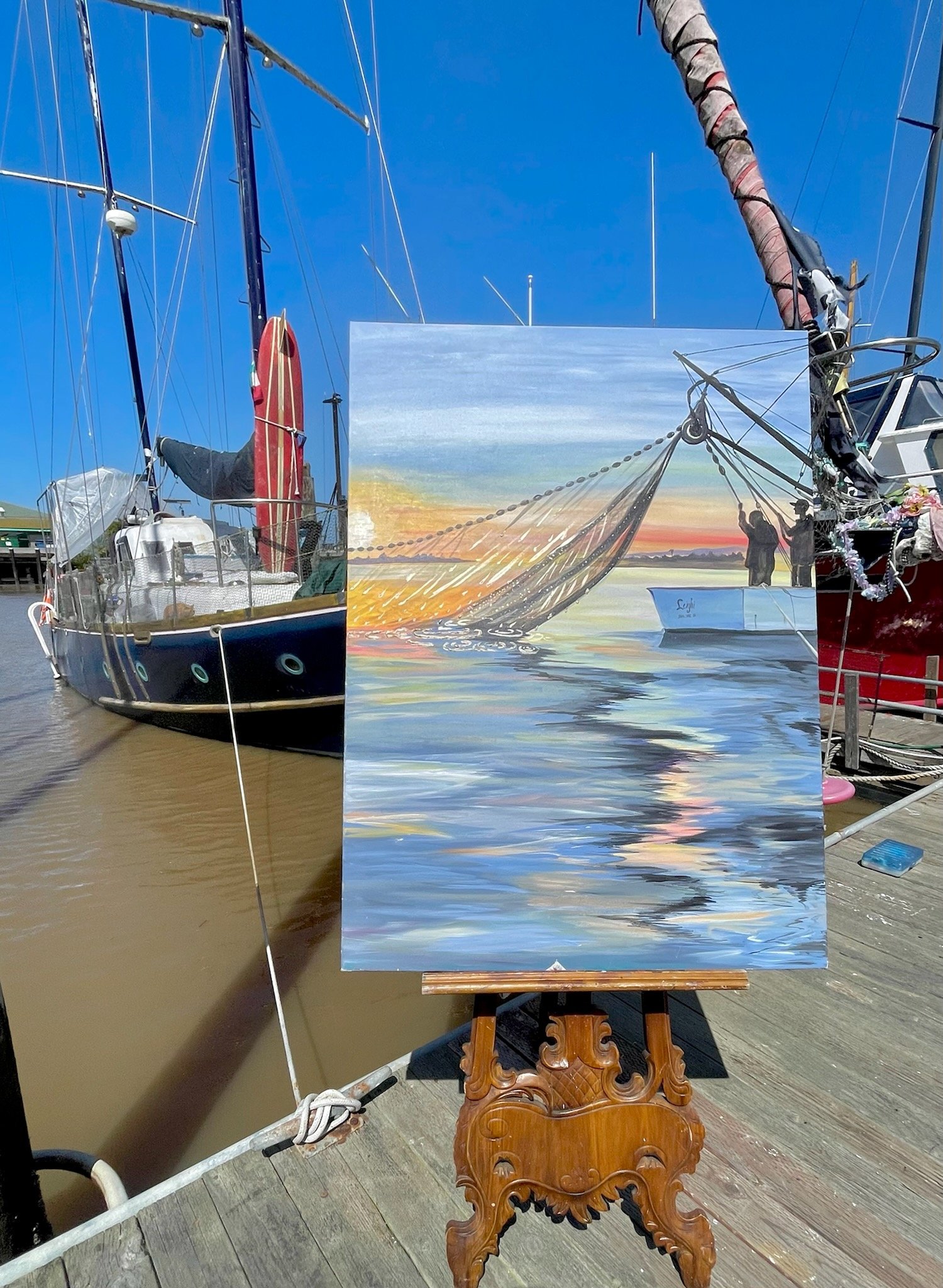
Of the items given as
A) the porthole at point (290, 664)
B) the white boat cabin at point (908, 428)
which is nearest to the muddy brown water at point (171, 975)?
the porthole at point (290, 664)

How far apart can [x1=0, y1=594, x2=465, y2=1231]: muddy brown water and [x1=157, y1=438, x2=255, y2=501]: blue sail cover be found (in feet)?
14.0

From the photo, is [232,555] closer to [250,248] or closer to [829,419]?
[250,248]

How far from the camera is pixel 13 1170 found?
174 cm

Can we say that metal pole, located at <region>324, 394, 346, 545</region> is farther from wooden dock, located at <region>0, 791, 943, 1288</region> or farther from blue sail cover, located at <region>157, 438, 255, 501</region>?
wooden dock, located at <region>0, 791, 943, 1288</region>

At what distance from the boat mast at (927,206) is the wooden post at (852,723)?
9.02 meters

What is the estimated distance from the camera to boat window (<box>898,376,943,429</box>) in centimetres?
781

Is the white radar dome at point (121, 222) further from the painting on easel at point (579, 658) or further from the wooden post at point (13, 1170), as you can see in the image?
the wooden post at point (13, 1170)

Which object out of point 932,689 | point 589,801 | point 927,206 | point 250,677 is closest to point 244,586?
point 250,677

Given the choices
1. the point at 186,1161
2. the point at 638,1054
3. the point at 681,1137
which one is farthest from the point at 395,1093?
the point at 186,1161

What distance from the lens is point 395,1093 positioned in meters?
2.08

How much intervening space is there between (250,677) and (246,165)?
710cm

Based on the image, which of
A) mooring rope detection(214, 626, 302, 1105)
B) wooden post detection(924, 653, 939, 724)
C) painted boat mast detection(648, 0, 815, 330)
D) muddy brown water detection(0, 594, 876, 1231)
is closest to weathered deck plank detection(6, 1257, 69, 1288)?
mooring rope detection(214, 626, 302, 1105)

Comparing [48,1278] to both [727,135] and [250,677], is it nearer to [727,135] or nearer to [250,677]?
[250,677]

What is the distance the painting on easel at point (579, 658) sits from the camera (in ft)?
4.94
